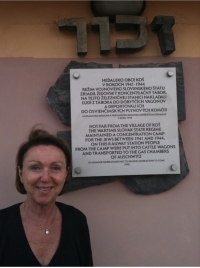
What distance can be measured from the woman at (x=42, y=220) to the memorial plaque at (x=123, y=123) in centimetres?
29

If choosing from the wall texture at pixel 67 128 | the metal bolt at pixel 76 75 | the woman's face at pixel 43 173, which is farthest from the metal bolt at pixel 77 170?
the metal bolt at pixel 76 75

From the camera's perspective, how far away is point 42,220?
187 centimetres

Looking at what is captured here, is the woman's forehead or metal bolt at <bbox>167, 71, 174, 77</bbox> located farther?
metal bolt at <bbox>167, 71, 174, 77</bbox>

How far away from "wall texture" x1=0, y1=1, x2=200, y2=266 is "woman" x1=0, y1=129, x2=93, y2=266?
29 cm

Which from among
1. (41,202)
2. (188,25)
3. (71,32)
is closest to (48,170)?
(41,202)

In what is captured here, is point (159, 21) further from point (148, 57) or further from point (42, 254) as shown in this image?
Answer: point (42, 254)

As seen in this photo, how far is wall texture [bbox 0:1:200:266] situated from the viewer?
7.21 feet

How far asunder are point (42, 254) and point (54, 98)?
2.92 ft

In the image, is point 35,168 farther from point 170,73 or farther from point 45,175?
point 170,73

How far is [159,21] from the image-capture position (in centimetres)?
224

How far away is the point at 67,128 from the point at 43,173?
521 millimetres

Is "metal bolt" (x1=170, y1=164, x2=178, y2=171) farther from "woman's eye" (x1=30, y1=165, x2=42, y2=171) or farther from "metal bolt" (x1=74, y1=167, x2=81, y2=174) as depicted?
"woman's eye" (x1=30, y1=165, x2=42, y2=171)

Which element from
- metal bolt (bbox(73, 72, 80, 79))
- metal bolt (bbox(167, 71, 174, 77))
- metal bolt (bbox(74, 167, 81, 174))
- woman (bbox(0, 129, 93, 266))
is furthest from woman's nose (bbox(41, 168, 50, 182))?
metal bolt (bbox(167, 71, 174, 77))

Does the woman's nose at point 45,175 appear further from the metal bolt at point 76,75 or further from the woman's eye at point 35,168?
the metal bolt at point 76,75
